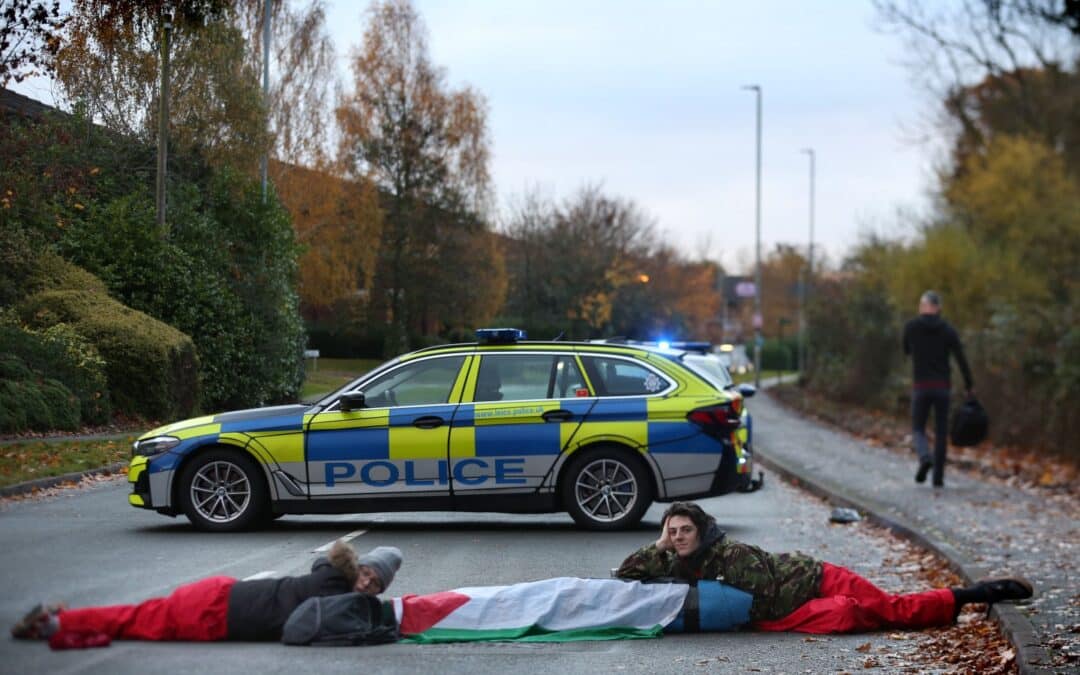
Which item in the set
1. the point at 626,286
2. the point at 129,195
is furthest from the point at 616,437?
the point at 129,195

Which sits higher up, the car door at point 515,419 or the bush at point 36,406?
the bush at point 36,406

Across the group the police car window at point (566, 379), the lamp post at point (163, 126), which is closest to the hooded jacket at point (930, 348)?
the police car window at point (566, 379)

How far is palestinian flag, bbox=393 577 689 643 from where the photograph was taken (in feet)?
20.0

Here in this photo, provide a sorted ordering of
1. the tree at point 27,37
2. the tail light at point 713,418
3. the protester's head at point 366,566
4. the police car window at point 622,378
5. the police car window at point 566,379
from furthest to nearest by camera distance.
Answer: the tail light at point 713,418, the police car window at point 622,378, the police car window at point 566,379, the protester's head at point 366,566, the tree at point 27,37

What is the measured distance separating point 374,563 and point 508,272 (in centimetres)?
355

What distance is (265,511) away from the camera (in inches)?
280

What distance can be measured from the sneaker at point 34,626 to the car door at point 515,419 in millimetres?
4552

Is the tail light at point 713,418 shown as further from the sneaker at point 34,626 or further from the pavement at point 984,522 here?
the sneaker at point 34,626

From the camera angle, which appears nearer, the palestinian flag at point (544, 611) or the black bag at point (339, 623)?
the black bag at point (339, 623)

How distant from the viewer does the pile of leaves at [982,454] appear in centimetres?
2242

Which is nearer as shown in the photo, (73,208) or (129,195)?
(73,208)

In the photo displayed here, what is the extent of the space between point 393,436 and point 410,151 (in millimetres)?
1527

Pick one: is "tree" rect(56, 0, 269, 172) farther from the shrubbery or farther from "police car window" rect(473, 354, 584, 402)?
"police car window" rect(473, 354, 584, 402)

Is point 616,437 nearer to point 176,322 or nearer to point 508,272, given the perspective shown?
point 508,272
